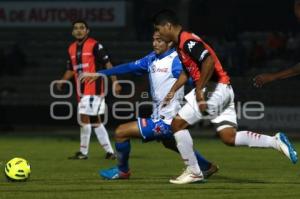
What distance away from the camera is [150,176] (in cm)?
1212

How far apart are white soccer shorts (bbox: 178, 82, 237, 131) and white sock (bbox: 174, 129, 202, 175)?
0.55 ft

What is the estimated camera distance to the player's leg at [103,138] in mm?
15977

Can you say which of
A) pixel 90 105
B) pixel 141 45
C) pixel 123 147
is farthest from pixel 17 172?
pixel 141 45

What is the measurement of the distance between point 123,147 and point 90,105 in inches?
198

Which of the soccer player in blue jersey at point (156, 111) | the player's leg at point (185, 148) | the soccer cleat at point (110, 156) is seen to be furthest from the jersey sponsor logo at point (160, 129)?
the soccer cleat at point (110, 156)

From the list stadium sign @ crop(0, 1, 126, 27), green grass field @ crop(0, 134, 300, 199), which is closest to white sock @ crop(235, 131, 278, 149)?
green grass field @ crop(0, 134, 300, 199)

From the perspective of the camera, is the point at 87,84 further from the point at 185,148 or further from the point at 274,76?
the point at 274,76

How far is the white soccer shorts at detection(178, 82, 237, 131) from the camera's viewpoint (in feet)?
34.8

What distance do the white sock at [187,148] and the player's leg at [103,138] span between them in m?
5.25

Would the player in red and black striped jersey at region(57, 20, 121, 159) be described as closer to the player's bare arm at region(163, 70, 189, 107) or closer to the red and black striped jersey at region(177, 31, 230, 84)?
the player's bare arm at region(163, 70, 189, 107)

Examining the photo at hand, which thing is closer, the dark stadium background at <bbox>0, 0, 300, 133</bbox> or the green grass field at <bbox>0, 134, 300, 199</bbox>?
the green grass field at <bbox>0, 134, 300, 199</bbox>

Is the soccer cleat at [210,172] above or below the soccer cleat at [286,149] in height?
below

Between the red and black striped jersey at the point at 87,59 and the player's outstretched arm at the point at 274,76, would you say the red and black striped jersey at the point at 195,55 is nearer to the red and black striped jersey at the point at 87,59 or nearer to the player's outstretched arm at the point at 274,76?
the player's outstretched arm at the point at 274,76

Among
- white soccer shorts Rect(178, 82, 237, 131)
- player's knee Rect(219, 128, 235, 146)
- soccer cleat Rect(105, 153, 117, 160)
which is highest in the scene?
white soccer shorts Rect(178, 82, 237, 131)
